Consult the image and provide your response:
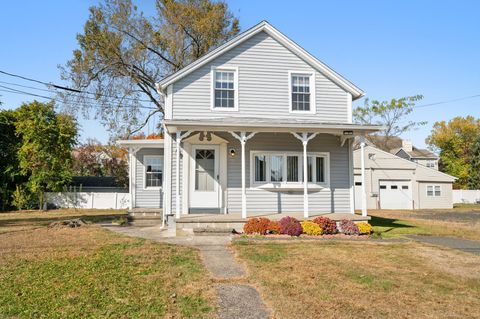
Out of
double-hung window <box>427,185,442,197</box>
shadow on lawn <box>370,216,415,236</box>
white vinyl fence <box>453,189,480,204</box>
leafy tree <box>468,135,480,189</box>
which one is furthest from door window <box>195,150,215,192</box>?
leafy tree <box>468,135,480,189</box>

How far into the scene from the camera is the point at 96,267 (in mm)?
6926

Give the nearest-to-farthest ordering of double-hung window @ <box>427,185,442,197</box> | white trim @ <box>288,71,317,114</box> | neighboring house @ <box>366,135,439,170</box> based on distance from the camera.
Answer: white trim @ <box>288,71,317,114</box> < double-hung window @ <box>427,185,442,197</box> < neighboring house @ <box>366,135,439,170</box>

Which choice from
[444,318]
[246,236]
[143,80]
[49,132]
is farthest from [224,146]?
[143,80]

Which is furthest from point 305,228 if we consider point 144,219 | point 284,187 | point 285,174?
point 144,219

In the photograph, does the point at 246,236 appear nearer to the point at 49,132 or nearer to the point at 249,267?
the point at 249,267

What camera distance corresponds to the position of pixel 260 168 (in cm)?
1364

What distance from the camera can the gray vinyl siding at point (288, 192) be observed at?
1339 centimetres

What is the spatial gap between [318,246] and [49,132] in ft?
64.9

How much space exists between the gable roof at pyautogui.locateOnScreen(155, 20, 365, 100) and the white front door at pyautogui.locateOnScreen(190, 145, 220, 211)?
2.77 m

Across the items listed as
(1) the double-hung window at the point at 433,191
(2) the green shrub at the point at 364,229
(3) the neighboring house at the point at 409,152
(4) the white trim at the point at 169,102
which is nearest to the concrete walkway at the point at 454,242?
(2) the green shrub at the point at 364,229

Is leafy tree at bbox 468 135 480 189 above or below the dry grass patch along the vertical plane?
above

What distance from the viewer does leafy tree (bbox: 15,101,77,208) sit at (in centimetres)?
2262

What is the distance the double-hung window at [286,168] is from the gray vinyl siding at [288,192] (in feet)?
0.66

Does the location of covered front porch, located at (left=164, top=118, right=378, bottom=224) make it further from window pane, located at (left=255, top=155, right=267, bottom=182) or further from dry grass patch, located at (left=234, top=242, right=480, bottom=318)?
dry grass patch, located at (left=234, top=242, right=480, bottom=318)
